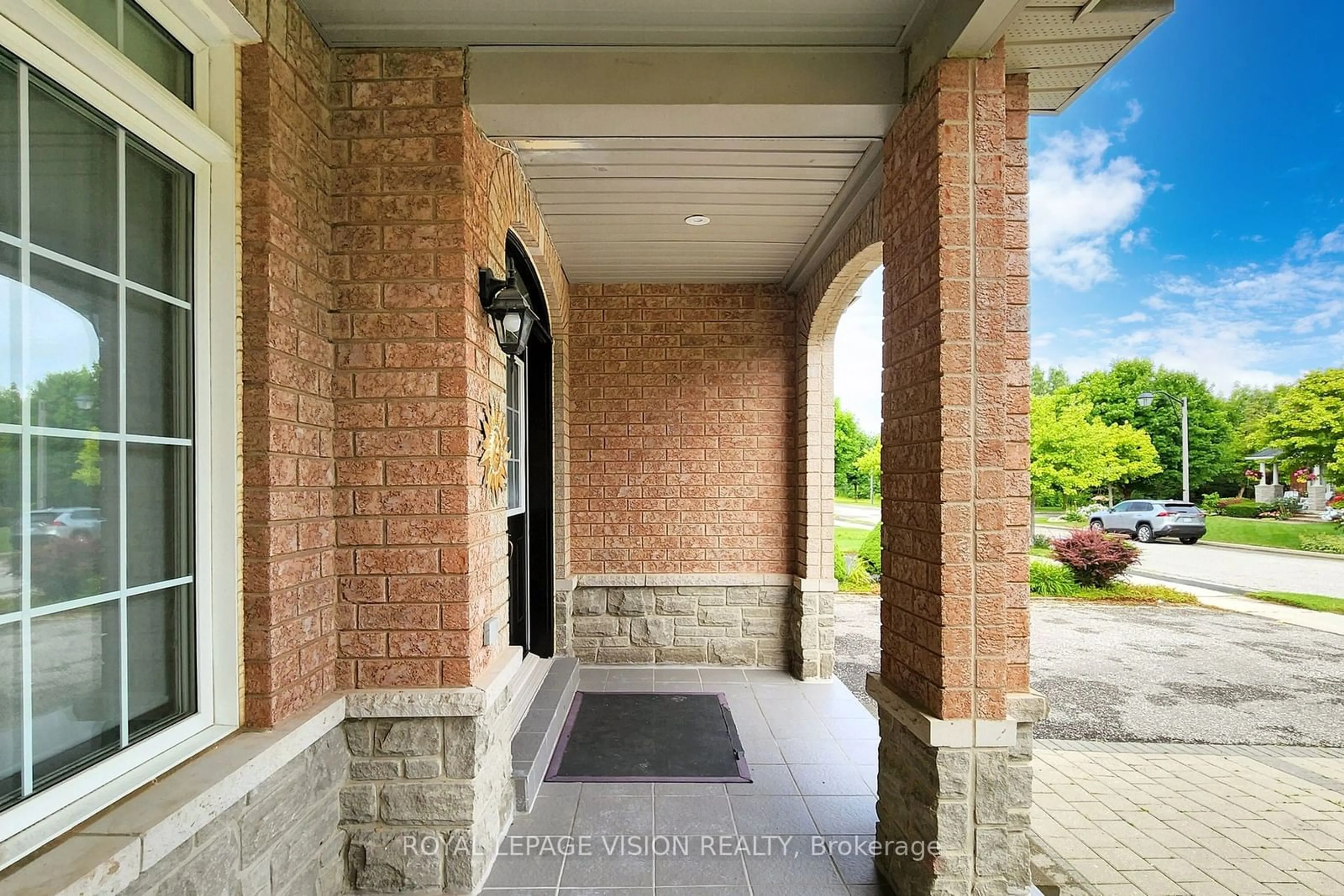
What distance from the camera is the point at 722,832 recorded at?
8.77 feet

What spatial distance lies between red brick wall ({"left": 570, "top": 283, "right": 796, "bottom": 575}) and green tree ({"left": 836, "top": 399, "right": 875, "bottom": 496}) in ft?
76.4

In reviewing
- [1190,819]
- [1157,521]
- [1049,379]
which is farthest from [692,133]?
[1049,379]

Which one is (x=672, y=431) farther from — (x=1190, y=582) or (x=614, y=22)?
(x=1190, y=582)

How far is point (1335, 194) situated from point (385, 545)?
1402 inches

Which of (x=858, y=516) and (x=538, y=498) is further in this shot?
(x=858, y=516)

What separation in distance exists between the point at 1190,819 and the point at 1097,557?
767 centimetres

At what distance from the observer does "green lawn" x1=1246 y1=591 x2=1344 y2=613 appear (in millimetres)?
8367

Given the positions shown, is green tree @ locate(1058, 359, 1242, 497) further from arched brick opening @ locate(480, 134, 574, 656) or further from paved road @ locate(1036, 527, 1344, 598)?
arched brick opening @ locate(480, 134, 574, 656)

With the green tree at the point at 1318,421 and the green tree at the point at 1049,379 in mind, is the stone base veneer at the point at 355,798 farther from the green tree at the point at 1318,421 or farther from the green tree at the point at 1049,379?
the green tree at the point at 1049,379

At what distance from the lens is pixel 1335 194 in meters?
23.2

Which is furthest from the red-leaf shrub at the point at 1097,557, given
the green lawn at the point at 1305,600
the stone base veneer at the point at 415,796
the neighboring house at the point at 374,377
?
the stone base veneer at the point at 415,796

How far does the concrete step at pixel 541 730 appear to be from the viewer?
2857 millimetres

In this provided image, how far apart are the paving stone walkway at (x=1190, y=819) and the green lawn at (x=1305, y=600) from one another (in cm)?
638

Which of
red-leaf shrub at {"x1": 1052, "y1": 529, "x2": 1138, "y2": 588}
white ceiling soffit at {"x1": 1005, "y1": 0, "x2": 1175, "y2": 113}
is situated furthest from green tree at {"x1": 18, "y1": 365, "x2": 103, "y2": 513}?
red-leaf shrub at {"x1": 1052, "y1": 529, "x2": 1138, "y2": 588}
